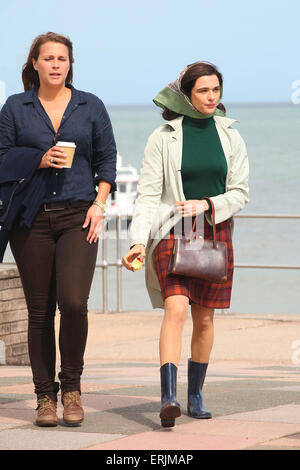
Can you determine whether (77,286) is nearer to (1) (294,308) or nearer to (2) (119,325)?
(2) (119,325)

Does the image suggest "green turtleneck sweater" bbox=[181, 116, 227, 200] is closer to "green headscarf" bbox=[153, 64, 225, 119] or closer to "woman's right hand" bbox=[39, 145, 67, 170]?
"green headscarf" bbox=[153, 64, 225, 119]

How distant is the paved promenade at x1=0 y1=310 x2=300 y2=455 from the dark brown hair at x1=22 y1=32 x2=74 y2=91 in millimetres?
1587

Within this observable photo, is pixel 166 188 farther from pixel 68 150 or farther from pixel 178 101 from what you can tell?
pixel 68 150

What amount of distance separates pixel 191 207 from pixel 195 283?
0.39m

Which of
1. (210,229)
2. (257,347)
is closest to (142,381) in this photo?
(210,229)

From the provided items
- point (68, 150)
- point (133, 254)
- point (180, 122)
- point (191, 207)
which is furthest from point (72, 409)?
point (180, 122)

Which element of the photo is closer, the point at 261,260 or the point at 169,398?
the point at 169,398

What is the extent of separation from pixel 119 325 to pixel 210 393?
6.14 metres

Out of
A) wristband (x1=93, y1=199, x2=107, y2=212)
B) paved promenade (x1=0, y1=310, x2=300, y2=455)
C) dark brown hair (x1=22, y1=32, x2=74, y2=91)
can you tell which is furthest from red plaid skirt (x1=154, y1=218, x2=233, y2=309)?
dark brown hair (x1=22, y1=32, x2=74, y2=91)

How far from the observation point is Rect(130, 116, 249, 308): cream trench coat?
582cm

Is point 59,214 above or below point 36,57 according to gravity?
below

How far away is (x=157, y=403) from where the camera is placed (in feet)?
21.6

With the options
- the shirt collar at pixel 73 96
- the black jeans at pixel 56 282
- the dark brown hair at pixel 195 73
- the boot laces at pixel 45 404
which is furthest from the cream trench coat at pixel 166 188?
the boot laces at pixel 45 404

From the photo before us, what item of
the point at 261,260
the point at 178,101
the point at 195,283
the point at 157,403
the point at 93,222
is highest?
Answer: the point at 178,101
